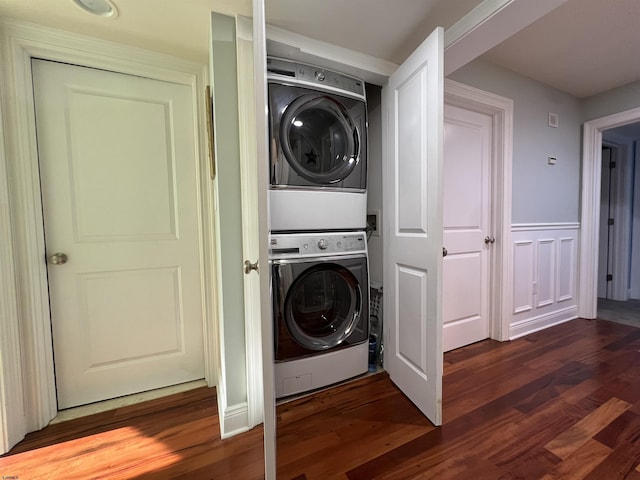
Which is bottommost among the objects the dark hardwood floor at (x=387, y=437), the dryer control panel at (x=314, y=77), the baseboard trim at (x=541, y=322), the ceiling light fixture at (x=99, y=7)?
the dark hardwood floor at (x=387, y=437)

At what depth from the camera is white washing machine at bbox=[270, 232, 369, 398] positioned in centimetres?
137

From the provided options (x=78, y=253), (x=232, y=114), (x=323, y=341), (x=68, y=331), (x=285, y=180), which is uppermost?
(x=232, y=114)

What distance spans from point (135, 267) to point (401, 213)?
161 cm

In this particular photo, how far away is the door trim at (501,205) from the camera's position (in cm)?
200

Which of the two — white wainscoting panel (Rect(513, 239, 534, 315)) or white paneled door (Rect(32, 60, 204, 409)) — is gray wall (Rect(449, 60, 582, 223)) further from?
white paneled door (Rect(32, 60, 204, 409))

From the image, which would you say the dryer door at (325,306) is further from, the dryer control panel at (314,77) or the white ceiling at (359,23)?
the white ceiling at (359,23)

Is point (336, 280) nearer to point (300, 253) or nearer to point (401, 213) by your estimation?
point (300, 253)

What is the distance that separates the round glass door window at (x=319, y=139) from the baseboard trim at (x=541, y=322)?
2.02 m

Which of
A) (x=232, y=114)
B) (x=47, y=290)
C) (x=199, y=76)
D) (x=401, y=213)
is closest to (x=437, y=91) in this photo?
(x=401, y=213)

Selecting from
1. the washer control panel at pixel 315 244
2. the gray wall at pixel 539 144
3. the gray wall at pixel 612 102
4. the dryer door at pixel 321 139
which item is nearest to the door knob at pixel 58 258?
the washer control panel at pixel 315 244

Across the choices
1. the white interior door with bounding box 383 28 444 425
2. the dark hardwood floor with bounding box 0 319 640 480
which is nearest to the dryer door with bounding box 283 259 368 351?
the white interior door with bounding box 383 28 444 425

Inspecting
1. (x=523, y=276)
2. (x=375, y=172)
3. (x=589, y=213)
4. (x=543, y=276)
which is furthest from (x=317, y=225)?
(x=589, y=213)

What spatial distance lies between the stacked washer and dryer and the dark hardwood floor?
24cm

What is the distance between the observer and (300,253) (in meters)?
1.40
